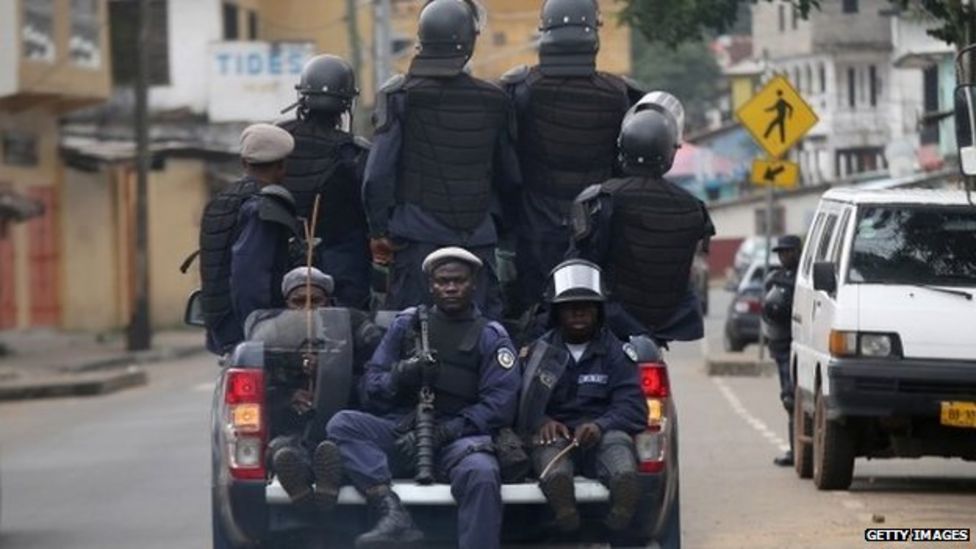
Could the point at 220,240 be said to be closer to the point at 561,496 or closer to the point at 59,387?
the point at 561,496

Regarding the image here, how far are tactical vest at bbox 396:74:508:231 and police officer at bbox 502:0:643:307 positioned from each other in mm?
530

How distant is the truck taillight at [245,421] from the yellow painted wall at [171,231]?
4396cm

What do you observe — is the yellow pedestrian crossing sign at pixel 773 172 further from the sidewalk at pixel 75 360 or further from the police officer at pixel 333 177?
the police officer at pixel 333 177

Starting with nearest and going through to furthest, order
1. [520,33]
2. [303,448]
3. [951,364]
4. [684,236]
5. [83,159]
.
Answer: [303,448] → [684,236] → [951,364] → [83,159] → [520,33]

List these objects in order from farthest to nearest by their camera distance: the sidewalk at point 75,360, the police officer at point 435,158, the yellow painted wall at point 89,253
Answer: the yellow painted wall at point 89,253, the sidewalk at point 75,360, the police officer at point 435,158

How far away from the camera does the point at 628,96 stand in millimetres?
12062

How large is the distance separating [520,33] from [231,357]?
93542 millimetres

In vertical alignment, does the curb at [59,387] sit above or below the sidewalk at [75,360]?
above

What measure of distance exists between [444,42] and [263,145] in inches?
37.4

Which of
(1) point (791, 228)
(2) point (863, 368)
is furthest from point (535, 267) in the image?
(1) point (791, 228)

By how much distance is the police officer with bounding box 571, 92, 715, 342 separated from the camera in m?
11.0

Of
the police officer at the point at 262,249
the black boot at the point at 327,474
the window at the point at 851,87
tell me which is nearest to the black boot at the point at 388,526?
the black boot at the point at 327,474

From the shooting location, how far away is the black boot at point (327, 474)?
381 inches

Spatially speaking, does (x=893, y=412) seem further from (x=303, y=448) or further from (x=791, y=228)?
(x=791, y=228)
